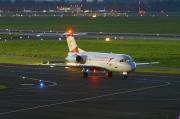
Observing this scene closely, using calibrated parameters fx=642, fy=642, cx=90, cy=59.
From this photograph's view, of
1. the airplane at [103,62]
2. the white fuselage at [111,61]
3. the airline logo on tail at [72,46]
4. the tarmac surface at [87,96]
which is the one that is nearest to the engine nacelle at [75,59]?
the airplane at [103,62]

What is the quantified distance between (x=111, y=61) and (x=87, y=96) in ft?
48.4

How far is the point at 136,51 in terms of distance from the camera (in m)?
102

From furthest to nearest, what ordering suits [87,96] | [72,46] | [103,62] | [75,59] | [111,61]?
[72,46], [75,59], [103,62], [111,61], [87,96]

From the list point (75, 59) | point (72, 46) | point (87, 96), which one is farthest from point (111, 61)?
point (87, 96)

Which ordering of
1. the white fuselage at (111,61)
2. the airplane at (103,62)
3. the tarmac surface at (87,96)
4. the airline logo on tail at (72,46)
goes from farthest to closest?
the airline logo on tail at (72,46)
the airplane at (103,62)
the white fuselage at (111,61)
the tarmac surface at (87,96)

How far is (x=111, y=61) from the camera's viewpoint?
2689 inches

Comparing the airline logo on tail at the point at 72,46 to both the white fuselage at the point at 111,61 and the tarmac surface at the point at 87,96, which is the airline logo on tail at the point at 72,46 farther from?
the tarmac surface at the point at 87,96

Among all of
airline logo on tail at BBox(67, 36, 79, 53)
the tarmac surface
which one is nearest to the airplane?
airline logo on tail at BBox(67, 36, 79, 53)

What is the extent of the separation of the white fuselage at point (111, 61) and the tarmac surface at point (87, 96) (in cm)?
134

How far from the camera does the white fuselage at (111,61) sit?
221ft

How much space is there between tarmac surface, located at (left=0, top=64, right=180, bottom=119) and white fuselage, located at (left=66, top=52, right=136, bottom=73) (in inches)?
52.9

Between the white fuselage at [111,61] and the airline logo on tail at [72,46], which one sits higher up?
the airline logo on tail at [72,46]

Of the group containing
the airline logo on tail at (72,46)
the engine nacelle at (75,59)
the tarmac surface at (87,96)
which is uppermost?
the airline logo on tail at (72,46)

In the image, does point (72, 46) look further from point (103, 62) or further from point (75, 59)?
point (103, 62)
